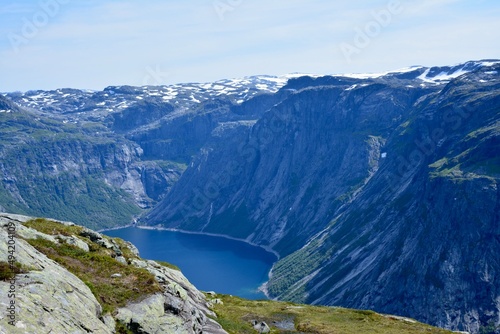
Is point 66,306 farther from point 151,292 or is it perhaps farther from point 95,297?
point 151,292

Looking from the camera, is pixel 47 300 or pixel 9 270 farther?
pixel 9 270

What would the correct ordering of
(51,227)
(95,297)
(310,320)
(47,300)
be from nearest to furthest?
1. (47,300)
2. (95,297)
3. (51,227)
4. (310,320)

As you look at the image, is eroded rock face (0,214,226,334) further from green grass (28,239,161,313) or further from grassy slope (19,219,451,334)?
grassy slope (19,219,451,334)

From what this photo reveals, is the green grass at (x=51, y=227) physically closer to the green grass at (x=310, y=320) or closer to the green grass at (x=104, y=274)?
the green grass at (x=104, y=274)

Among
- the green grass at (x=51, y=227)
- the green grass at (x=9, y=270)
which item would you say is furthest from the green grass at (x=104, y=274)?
the green grass at (x=9, y=270)

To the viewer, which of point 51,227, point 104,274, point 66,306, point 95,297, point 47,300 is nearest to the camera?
point 47,300

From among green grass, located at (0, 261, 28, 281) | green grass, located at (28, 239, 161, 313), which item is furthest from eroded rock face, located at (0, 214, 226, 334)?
green grass, located at (28, 239, 161, 313)

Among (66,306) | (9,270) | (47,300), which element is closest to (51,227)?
(9,270)
